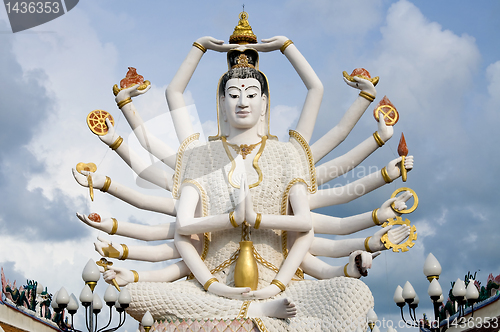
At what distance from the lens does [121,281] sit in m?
8.16

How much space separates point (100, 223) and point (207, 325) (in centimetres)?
207

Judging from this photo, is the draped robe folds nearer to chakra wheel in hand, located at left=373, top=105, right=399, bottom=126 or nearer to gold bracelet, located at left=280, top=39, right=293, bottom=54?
chakra wheel in hand, located at left=373, top=105, right=399, bottom=126

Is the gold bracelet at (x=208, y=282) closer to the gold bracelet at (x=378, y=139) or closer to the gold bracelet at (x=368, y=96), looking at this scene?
the gold bracelet at (x=378, y=139)

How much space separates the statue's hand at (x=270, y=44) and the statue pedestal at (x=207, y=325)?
417cm

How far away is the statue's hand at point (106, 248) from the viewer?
26.8ft

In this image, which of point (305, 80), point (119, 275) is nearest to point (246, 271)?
point (119, 275)

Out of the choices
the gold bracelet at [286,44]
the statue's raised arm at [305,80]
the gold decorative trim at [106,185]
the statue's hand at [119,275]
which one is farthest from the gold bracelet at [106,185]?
the gold bracelet at [286,44]

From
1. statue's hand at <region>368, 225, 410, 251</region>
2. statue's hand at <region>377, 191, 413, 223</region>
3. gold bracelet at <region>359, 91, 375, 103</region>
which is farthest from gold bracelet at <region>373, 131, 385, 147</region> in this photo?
statue's hand at <region>368, 225, 410, 251</region>

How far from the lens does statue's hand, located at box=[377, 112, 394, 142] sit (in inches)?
354

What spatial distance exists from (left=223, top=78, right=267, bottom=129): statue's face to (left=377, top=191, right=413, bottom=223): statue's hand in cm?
214

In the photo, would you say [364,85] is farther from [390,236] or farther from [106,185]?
[106,185]

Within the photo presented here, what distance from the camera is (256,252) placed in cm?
857

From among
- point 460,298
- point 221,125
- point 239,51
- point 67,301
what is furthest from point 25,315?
point 460,298

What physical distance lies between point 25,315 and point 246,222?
388cm
